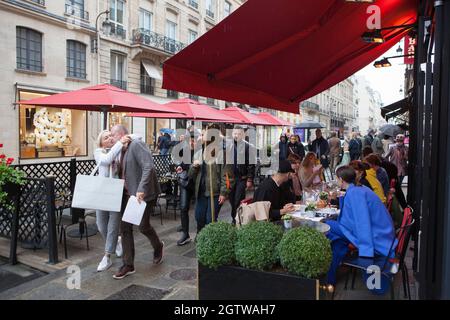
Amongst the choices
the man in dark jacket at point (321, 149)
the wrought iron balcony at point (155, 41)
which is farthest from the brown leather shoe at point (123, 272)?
the wrought iron balcony at point (155, 41)

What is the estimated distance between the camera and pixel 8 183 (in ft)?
16.8

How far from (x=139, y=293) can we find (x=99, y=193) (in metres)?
1.30

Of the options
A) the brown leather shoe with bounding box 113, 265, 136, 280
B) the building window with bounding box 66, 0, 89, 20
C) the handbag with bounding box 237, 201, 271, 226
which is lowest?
the brown leather shoe with bounding box 113, 265, 136, 280

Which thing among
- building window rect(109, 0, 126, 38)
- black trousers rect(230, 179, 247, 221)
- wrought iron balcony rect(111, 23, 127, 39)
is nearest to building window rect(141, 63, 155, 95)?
wrought iron balcony rect(111, 23, 127, 39)

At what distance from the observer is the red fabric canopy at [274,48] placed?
3312 mm

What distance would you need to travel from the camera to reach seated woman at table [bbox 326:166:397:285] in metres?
3.75

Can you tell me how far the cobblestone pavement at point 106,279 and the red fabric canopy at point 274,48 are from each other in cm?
226

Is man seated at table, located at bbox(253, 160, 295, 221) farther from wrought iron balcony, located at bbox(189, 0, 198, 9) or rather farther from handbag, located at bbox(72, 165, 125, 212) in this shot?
wrought iron balcony, located at bbox(189, 0, 198, 9)

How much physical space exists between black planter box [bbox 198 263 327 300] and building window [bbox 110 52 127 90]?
20574mm

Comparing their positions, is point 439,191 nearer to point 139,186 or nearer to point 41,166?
point 139,186

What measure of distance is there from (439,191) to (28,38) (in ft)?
61.8

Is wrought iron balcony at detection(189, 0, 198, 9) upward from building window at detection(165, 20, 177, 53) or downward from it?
upward

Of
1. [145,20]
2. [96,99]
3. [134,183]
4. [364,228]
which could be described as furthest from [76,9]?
[364,228]
